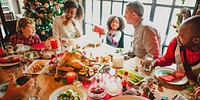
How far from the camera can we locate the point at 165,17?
9.38ft

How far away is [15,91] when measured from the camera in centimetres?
84

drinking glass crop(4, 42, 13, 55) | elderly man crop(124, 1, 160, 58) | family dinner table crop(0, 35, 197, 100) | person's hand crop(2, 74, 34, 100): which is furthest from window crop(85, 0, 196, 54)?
person's hand crop(2, 74, 34, 100)

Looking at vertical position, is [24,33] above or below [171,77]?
above

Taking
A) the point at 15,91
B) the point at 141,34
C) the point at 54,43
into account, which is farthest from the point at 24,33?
the point at 141,34

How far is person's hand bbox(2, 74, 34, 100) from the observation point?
2.76 ft

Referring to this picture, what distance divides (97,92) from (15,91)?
Answer: 0.51 meters

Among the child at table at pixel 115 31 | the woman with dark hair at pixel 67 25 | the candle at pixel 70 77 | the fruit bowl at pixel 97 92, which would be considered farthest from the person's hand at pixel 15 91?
the child at table at pixel 115 31

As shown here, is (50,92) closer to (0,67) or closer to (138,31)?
(0,67)

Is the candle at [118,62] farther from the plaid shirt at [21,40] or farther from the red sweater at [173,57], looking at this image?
the plaid shirt at [21,40]

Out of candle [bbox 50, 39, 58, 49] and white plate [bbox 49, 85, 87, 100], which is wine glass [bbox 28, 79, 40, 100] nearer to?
white plate [bbox 49, 85, 87, 100]

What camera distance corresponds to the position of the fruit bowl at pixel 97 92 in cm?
92

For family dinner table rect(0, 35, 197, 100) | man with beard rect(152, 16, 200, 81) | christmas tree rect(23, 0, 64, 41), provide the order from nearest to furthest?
family dinner table rect(0, 35, 197, 100)
man with beard rect(152, 16, 200, 81)
christmas tree rect(23, 0, 64, 41)

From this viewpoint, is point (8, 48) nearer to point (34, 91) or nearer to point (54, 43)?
point (54, 43)

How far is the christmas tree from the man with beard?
115 inches
